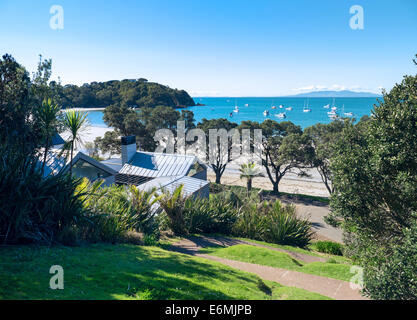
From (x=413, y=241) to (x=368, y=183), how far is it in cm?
265

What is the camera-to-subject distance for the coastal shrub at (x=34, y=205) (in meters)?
6.36

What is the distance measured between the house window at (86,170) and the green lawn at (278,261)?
11.1 meters

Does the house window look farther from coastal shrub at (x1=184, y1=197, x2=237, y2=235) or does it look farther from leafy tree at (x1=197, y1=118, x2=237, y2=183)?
leafy tree at (x1=197, y1=118, x2=237, y2=183)

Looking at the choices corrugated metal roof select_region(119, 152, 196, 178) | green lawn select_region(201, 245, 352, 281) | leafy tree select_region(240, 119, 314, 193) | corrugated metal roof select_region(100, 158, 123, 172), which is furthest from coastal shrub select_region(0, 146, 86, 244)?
leafy tree select_region(240, 119, 314, 193)

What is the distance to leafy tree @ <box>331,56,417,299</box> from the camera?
7.08 m

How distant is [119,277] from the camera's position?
17.6 feet

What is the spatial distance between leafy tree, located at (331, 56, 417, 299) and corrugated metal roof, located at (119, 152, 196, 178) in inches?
550

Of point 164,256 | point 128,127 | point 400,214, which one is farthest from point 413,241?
point 128,127

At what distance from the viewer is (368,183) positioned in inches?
315

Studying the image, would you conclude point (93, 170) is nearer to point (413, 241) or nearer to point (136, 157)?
point (136, 157)

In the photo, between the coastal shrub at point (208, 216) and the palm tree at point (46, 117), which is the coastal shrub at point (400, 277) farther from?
the palm tree at point (46, 117)

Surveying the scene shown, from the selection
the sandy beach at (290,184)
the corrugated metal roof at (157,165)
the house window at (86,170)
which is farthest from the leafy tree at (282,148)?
the house window at (86,170)
